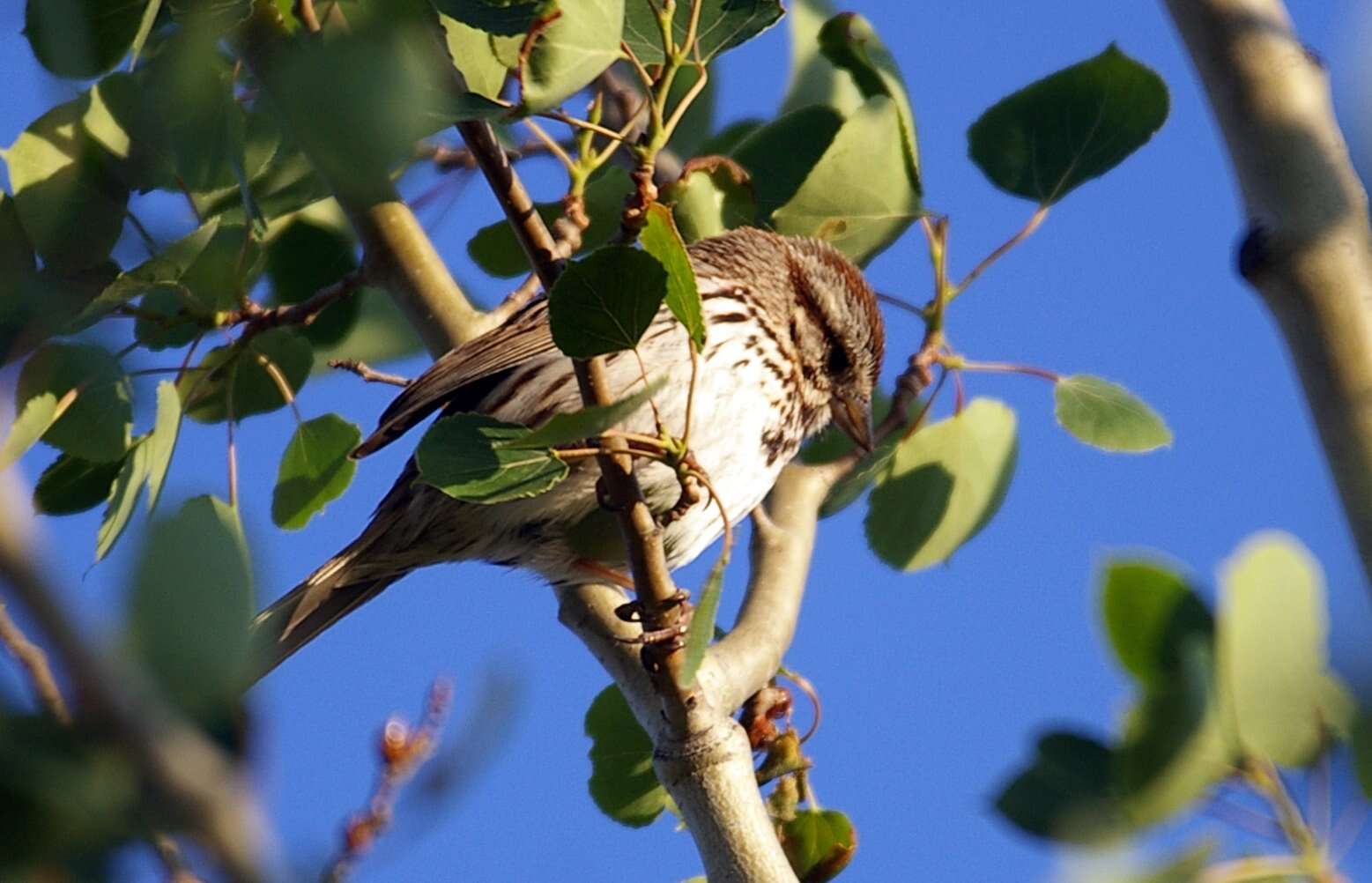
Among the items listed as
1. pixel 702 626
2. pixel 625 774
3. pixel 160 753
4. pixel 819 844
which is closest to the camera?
pixel 160 753

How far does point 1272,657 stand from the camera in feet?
A: 4.68

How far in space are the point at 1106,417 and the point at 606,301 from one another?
1473 millimetres

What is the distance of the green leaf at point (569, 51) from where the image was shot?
244cm

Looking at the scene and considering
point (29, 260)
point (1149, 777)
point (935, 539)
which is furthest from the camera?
point (935, 539)

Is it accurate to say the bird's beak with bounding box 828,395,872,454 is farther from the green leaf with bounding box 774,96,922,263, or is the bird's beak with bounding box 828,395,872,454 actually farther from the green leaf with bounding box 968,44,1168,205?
the green leaf with bounding box 968,44,1168,205

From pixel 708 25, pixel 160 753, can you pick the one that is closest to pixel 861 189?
pixel 708 25

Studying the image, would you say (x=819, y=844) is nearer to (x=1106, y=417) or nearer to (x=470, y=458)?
(x=1106, y=417)

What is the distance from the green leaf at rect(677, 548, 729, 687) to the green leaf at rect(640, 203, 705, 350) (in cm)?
35

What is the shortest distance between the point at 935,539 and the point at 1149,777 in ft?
7.91

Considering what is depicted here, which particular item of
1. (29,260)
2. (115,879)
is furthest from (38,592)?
(29,260)

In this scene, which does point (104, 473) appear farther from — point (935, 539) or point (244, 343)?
point (935, 539)

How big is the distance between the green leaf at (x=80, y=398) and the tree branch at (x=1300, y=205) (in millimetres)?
1799

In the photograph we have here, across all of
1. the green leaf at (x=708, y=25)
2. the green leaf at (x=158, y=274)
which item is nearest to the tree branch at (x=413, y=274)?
the green leaf at (x=158, y=274)

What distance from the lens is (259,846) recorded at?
919mm
